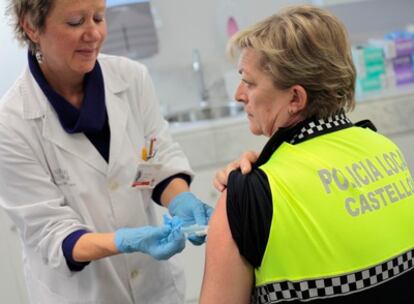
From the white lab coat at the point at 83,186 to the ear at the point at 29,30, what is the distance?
0.36ft

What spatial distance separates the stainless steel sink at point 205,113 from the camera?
3191mm

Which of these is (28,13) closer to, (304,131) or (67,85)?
(67,85)

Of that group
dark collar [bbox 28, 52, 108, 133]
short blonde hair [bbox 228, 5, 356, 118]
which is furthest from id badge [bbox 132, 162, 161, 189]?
short blonde hair [bbox 228, 5, 356, 118]

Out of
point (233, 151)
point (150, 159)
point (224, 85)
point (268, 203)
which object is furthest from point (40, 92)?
point (224, 85)

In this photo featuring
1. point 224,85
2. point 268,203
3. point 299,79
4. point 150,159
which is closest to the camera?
point 268,203

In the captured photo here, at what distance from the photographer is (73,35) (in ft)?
4.50

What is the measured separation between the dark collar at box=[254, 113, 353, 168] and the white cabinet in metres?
1.86

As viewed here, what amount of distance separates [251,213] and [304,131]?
0.22m

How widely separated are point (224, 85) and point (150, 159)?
1759mm

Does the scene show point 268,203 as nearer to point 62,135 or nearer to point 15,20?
point 62,135

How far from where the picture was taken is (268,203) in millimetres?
1006

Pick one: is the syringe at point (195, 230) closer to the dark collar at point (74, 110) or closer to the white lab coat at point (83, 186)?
the white lab coat at point (83, 186)

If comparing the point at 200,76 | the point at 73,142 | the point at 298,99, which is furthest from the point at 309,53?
the point at 200,76

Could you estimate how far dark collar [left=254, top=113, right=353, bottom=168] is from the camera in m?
1.11
